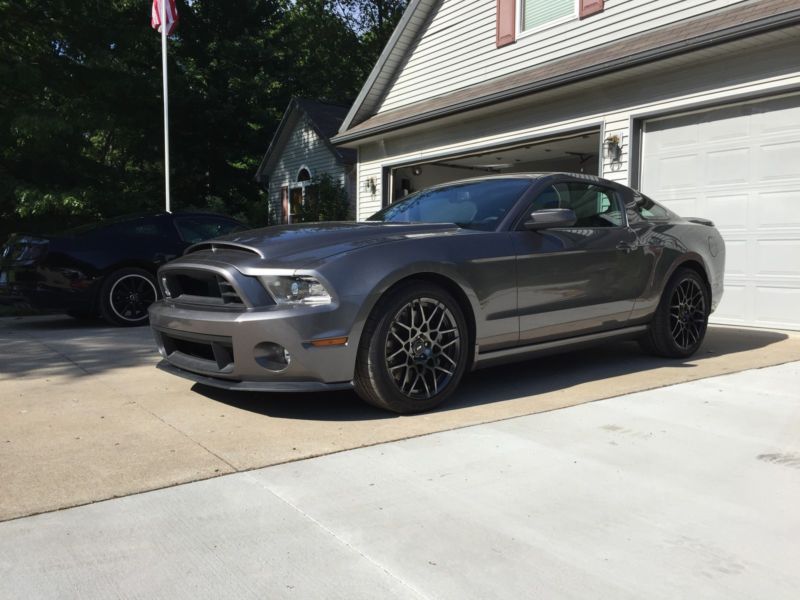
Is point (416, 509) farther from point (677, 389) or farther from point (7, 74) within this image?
point (7, 74)

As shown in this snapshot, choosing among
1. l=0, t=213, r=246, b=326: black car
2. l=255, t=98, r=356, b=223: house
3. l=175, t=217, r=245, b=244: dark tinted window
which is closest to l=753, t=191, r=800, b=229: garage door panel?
l=175, t=217, r=245, b=244: dark tinted window

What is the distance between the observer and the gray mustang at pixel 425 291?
3.64 m

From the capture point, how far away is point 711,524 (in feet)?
8.24

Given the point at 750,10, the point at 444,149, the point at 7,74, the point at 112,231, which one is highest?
the point at 7,74

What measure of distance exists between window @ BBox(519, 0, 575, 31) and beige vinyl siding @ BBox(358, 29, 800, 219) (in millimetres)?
1483

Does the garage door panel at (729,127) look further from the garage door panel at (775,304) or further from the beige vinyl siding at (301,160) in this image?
the beige vinyl siding at (301,160)

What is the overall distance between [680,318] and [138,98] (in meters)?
16.5

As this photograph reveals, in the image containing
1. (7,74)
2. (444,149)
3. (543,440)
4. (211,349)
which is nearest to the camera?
(543,440)

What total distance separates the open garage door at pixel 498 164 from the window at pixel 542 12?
198cm

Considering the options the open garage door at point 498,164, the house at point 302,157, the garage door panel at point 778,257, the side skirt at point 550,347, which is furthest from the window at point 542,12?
the house at point 302,157

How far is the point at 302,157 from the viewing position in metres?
20.3

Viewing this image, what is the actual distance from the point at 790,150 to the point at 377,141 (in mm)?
7960

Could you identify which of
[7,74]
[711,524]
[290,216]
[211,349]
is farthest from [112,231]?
[290,216]

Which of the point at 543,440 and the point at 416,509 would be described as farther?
the point at 543,440
